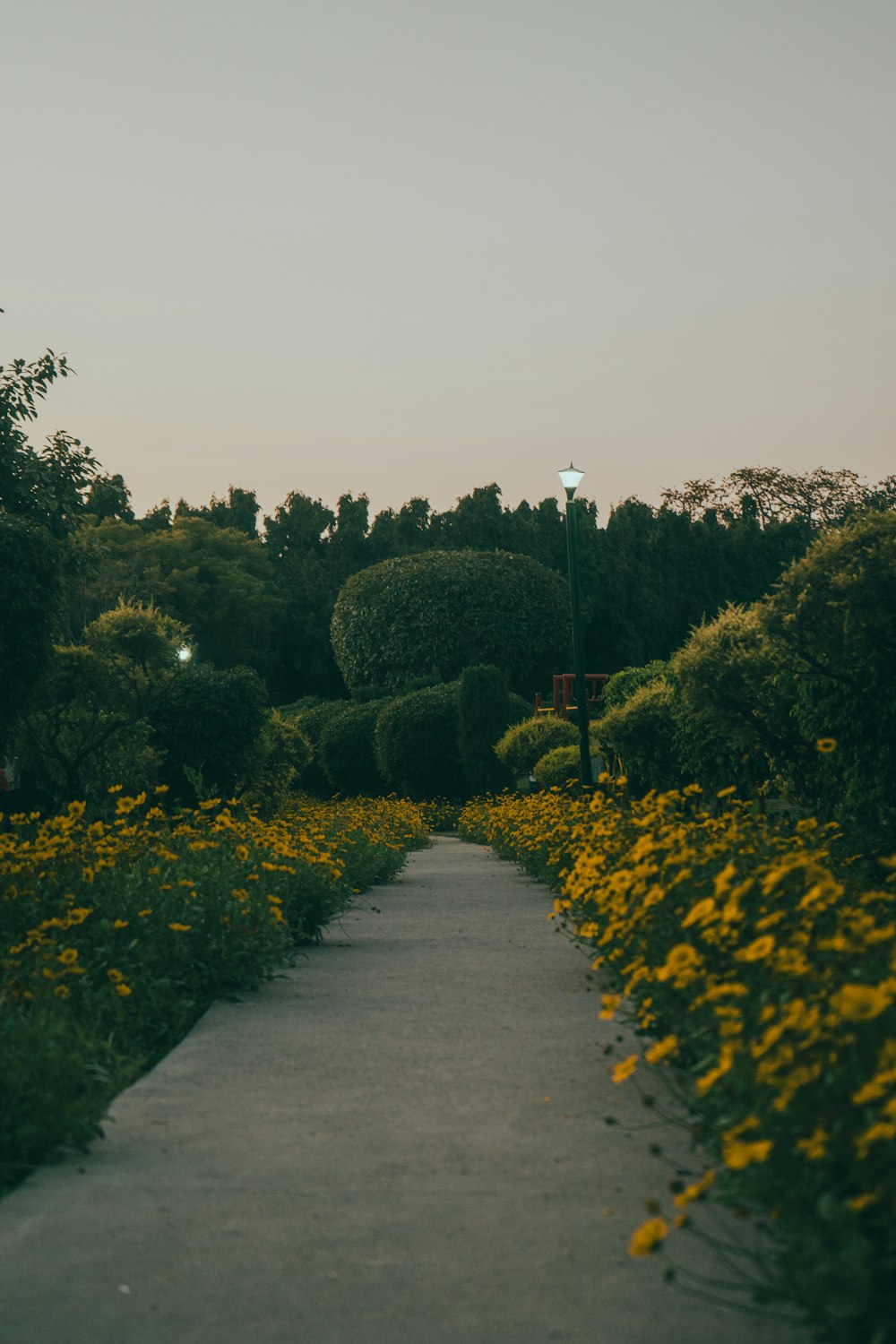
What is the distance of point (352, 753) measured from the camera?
35.8 meters

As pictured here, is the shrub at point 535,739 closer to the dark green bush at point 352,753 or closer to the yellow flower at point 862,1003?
the dark green bush at point 352,753

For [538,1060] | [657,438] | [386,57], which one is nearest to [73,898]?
[538,1060]

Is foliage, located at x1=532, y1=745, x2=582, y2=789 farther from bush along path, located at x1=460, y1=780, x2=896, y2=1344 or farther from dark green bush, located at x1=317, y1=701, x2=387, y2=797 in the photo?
bush along path, located at x1=460, y1=780, x2=896, y2=1344

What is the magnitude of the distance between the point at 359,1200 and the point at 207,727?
705 inches

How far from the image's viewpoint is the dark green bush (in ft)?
117

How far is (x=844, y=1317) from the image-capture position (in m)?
2.57

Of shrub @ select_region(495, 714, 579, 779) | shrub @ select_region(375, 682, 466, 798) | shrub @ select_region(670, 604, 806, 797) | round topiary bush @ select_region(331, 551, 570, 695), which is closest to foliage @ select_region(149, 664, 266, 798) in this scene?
shrub @ select_region(495, 714, 579, 779)

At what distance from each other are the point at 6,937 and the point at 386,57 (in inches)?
370

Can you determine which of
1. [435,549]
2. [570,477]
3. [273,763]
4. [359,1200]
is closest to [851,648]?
[570,477]

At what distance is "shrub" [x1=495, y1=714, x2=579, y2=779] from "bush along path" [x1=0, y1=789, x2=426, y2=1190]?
1763cm

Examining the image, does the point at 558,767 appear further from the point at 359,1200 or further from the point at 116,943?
the point at 359,1200

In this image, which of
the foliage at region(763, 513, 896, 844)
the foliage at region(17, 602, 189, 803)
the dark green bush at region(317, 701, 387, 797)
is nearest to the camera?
the foliage at region(763, 513, 896, 844)

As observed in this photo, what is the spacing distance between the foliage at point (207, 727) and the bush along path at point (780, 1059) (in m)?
15.4

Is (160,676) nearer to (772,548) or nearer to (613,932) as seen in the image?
(613,932)
